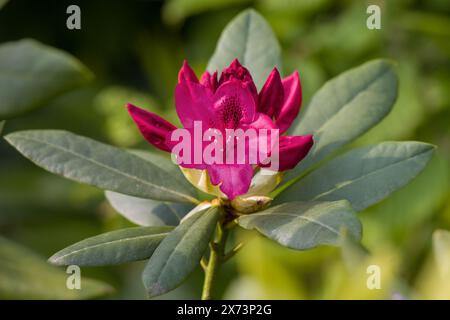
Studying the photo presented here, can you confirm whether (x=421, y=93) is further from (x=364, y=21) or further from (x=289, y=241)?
(x=289, y=241)

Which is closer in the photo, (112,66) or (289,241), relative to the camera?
(289,241)

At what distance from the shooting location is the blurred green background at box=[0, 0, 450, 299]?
1.82m

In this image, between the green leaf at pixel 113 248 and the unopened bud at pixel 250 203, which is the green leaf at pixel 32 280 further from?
the unopened bud at pixel 250 203

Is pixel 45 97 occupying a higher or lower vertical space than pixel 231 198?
higher

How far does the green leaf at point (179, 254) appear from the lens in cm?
65

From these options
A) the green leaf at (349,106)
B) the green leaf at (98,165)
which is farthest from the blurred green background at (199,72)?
the green leaf at (98,165)

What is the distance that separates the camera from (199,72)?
190 centimetres

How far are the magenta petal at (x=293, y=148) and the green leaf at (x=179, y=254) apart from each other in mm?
89

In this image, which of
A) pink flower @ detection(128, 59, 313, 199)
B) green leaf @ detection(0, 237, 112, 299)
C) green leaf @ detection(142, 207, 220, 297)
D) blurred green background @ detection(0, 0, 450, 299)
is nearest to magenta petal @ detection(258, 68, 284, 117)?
pink flower @ detection(128, 59, 313, 199)

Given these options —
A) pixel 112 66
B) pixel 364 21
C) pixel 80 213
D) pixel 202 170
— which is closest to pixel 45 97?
pixel 202 170

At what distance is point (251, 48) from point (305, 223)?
33 centimetres

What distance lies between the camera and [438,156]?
1.87 metres
